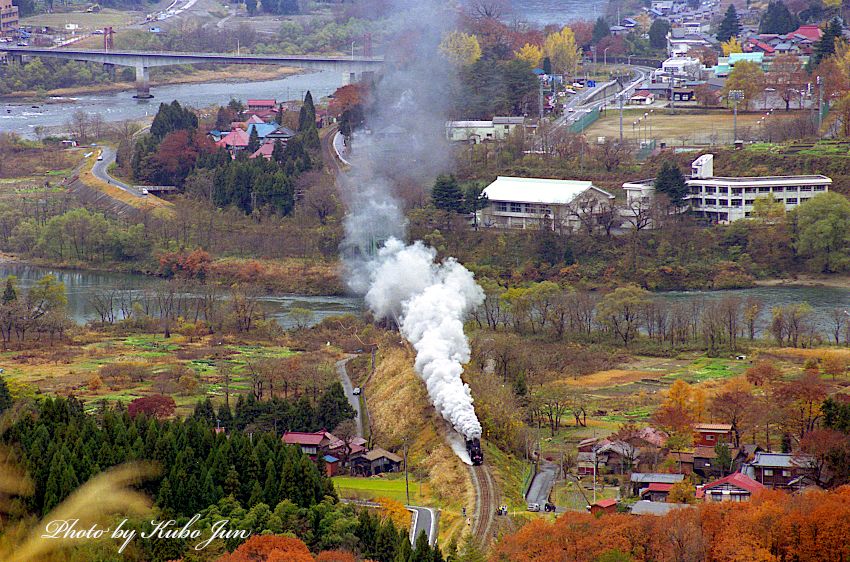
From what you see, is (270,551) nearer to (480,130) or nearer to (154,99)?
(480,130)

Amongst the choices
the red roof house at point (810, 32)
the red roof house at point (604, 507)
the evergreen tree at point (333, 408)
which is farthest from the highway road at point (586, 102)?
the red roof house at point (604, 507)

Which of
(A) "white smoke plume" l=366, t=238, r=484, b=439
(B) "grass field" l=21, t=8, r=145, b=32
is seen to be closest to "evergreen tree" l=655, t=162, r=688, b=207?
(A) "white smoke plume" l=366, t=238, r=484, b=439

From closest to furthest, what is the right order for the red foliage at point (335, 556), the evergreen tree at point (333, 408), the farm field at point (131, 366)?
1. the red foliage at point (335, 556)
2. the evergreen tree at point (333, 408)
3. the farm field at point (131, 366)

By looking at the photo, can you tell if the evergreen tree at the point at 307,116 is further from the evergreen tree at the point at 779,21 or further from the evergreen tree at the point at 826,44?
the evergreen tree at the point at 779,21

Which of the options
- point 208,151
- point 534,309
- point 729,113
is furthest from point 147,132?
point 534,309

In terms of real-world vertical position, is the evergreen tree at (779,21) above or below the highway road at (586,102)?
above

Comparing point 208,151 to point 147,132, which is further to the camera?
point 147,132

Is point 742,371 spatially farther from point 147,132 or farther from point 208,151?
point 147,132
